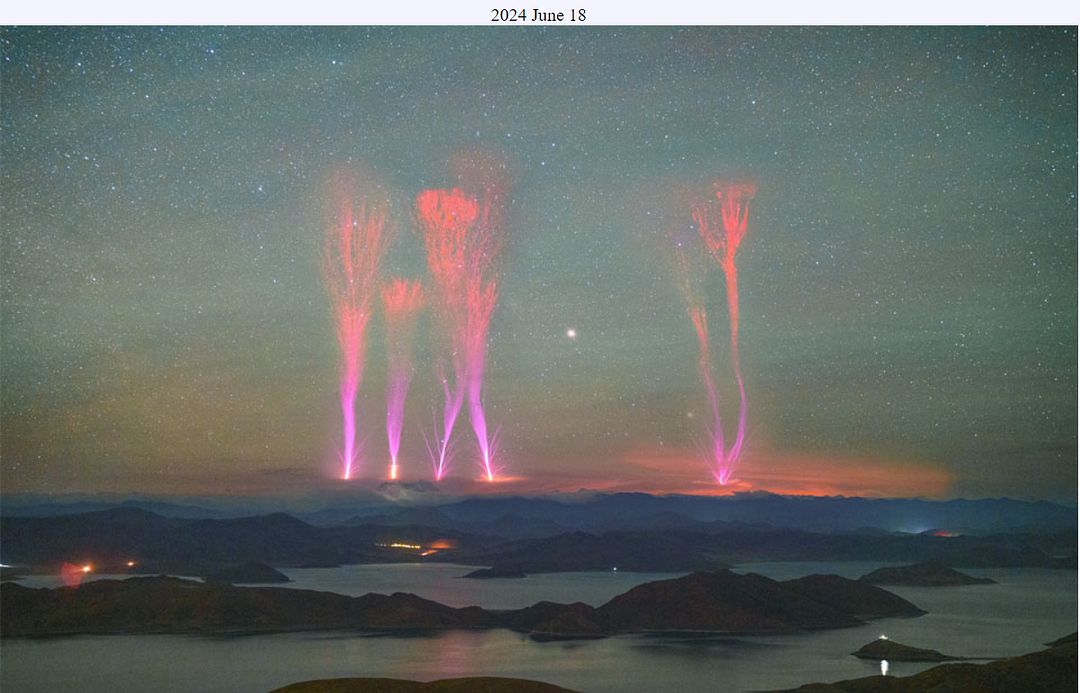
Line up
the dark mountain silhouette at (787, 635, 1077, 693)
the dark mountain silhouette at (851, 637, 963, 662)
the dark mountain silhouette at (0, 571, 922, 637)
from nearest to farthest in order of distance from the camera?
the dark mountain silhouette at (787, 635, 1077, 693) → the dark mountain silhouette at (851, 637, 963, 662) → the dark mountain silhouette at (0, 571, 922, 637)

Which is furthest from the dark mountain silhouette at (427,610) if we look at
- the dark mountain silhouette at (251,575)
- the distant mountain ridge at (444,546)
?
the distant mountain ridge at (444,546)

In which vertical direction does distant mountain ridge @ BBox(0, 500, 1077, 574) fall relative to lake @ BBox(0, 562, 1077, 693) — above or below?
above

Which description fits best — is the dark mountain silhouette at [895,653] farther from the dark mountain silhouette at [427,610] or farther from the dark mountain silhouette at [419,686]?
the dark mountain silhouette at [419,686]

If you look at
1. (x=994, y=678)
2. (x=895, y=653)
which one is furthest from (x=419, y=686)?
(x=994, y=678)

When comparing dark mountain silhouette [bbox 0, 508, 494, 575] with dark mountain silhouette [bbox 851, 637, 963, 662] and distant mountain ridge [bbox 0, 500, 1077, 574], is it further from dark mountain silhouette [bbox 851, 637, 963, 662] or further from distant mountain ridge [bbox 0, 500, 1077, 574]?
dark mountain silhouette [bbox 851, 637, 963, 662]

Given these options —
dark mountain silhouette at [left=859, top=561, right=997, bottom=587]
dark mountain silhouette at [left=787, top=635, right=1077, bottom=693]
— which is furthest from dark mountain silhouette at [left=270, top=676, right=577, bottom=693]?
dark mountain silhouette at [left=859, top=561, right=997, bottom=587]

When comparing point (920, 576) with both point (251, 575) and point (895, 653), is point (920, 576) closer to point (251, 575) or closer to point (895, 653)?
point (895, 653)
